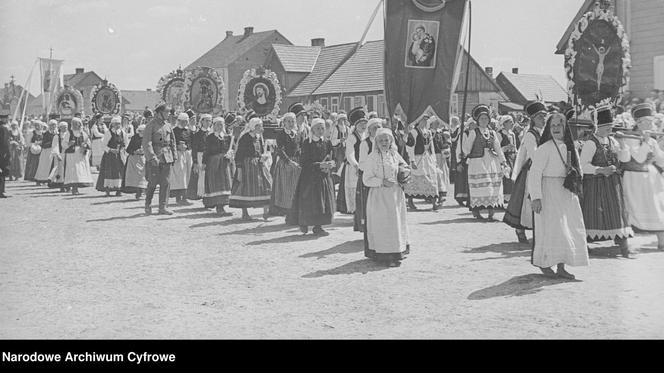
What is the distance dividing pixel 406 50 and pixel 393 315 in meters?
4.08

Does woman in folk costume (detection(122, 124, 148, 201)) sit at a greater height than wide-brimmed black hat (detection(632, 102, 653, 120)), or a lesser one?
lesser

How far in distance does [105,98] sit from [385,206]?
16.5 metres

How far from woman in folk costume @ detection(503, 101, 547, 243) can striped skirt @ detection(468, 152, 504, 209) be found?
8.35 ft

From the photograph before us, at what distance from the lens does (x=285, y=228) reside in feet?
38.8

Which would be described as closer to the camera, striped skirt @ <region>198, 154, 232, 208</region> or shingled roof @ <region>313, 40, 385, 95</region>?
striped skirt @ <region>198, 154, 232, 208</region>

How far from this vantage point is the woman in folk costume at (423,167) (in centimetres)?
1417

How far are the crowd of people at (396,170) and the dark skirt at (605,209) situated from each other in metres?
0.01

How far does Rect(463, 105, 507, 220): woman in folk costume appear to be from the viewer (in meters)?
12.3

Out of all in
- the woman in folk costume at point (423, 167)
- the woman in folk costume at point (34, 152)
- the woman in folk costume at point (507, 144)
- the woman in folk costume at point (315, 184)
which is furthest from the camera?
the woman in folk costume at point (34, 152)

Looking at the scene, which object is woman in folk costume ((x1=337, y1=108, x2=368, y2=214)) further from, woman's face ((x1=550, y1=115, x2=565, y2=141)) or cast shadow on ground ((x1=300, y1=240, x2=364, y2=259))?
woman's face ((x1=550, y1=115, x2=565, y2=141))

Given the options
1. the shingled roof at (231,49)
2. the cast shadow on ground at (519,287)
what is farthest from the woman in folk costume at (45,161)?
the shingled roof at (231,49)

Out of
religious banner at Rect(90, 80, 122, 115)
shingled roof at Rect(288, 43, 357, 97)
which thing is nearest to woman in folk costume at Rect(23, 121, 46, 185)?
religious banner at Rect(90, 80, 122, 115)

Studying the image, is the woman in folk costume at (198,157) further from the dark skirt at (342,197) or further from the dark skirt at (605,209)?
the dark skirt at (605,209)

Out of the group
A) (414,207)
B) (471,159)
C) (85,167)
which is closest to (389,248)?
(471,159)
